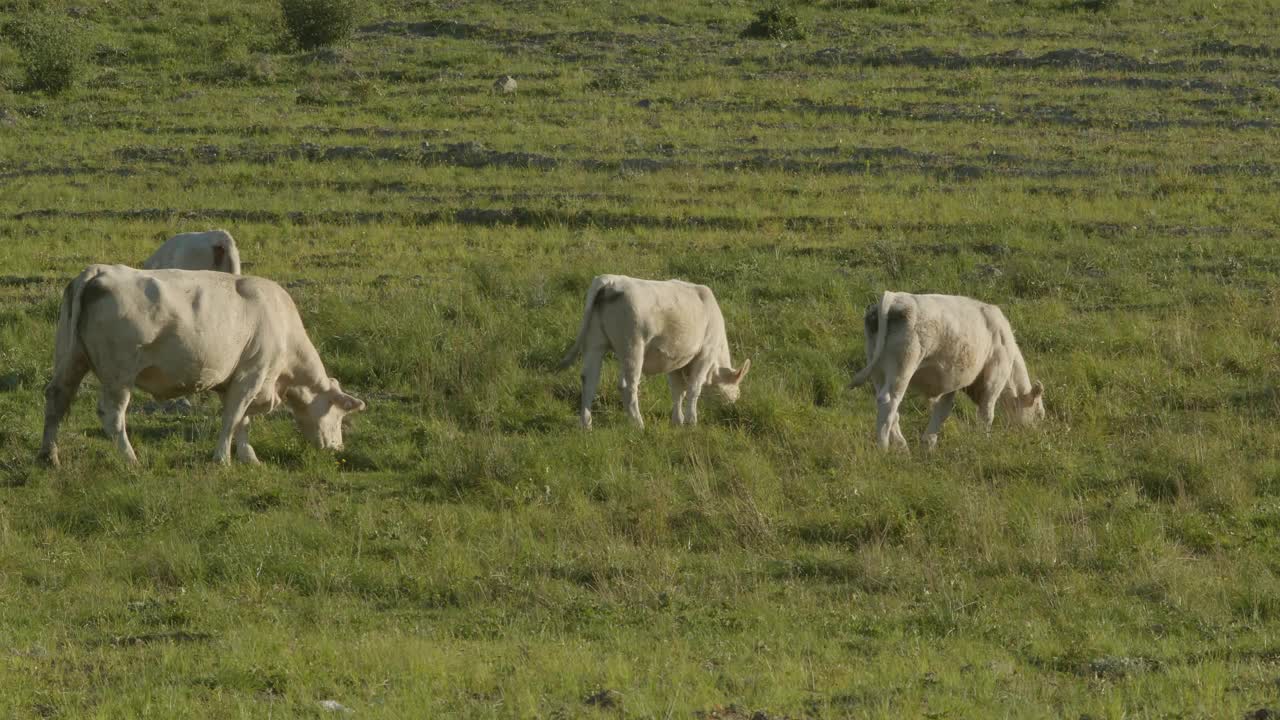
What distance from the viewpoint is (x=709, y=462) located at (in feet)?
45.7

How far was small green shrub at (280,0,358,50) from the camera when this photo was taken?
1613 inches

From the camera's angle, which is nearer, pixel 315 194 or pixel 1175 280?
pixel 1175 280

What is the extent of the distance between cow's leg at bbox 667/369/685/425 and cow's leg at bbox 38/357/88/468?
5497 millimetres

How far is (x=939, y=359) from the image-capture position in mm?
15180

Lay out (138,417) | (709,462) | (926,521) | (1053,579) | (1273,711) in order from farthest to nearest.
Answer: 1. (138,417)
2. (709,462)
3. (926,521)
4. (1053,579)
5. (1273,711)

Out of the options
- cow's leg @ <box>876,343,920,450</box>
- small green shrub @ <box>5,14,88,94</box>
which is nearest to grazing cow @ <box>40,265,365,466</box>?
cow's leg @ <box>876,343,920,450</box>

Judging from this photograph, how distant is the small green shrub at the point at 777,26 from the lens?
137 feet

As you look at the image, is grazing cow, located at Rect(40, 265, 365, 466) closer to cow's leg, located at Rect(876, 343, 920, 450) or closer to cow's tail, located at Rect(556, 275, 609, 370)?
cow's tail, located at Rect(556, 275, 609, 370)

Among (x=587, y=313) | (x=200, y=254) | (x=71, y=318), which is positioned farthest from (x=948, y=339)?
(x=200, y=254)

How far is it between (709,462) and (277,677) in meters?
5.78

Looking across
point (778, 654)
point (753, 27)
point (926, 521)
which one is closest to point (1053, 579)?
point (926, 521)

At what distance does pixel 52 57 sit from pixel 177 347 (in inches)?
1019

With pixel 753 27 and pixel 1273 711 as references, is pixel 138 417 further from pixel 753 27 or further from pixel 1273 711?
pixel 753 27

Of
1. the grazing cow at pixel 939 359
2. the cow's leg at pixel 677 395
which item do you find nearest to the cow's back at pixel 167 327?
the cow's leg at pixel 677 395
